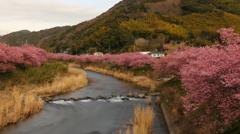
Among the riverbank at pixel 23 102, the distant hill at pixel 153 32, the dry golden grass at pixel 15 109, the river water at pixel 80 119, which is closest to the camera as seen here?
the river water at pixel 80 119

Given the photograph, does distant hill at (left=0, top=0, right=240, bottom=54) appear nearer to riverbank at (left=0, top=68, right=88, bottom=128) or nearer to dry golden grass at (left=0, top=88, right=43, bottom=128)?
riverbank at (left=0, top=68, right=88, bottom=128)

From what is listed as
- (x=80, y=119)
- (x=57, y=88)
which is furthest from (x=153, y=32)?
(x=80, y=119)

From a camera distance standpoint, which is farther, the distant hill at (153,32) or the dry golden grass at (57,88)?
the distant hill at (153,32)

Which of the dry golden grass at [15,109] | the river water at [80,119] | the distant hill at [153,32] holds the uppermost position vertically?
the distant hill at [153,32]

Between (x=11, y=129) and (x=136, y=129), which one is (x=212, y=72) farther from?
(x=11, y=129)

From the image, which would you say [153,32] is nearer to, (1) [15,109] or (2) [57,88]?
(2) [57,88]

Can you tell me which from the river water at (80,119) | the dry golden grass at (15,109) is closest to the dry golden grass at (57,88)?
the river water at (80,119)

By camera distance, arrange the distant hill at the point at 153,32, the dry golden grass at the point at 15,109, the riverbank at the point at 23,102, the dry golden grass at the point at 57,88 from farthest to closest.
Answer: the distant hill at the point at 153,32, the dry golden grass at the point at 57,88, the riverbank at the point at 23,102, the dry golden grass at the point at 15,109

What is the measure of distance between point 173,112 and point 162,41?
12164 centimetres

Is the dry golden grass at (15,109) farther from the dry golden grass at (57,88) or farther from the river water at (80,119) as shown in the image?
the dry golden grass at (57,88)

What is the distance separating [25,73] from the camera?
26.6 metres

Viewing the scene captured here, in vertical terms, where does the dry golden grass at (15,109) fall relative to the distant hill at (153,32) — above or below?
below

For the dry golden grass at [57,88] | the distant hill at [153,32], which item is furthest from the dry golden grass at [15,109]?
the distant hill at [153,32]

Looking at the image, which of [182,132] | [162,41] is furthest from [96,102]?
[162,41]
